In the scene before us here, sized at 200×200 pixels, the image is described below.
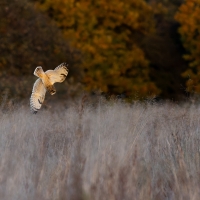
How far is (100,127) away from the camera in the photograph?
210 inches

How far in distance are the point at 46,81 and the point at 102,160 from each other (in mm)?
2859

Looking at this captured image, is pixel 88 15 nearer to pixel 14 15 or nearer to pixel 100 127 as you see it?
pixel 14 15

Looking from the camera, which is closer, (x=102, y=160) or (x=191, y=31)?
Answer: (x=102, y=160)

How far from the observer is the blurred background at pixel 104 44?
15590 millimetres

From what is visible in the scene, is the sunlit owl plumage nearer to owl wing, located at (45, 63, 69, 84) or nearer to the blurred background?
owl wing, located at (45, 63, 69, 84)

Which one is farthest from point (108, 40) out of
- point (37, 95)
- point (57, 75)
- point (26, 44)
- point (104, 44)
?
point (57, 75)

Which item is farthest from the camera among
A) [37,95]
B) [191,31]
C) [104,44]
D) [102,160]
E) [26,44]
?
[191,31]

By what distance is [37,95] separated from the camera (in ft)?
25.4

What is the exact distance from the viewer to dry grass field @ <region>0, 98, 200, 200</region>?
14.4 feet

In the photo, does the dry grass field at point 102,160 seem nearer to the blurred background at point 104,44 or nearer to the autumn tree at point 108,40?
the blurred background at point 104,44

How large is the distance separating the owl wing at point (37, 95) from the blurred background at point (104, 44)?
6270mm

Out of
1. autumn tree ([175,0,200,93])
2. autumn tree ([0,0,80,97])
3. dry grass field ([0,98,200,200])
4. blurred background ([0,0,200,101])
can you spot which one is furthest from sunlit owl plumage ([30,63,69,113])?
autumn tree ([175,0,200,93])

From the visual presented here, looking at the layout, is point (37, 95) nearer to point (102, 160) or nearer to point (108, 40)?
point (102, 160)

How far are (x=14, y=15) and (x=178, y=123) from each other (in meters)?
10.3
